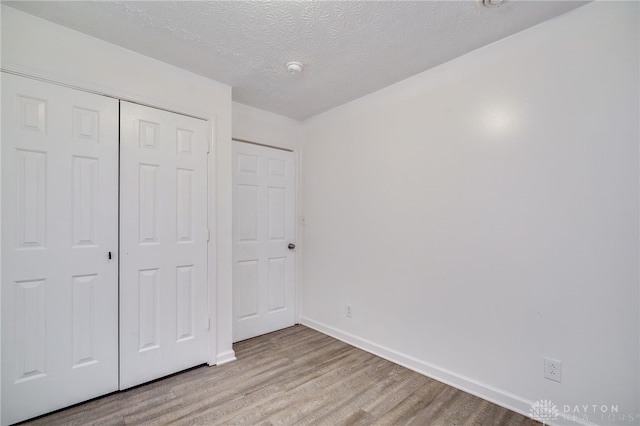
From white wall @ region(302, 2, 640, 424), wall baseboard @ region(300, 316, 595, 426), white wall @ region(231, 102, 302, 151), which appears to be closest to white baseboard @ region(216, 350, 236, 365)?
wall baseboard @ region(300, 316, 595, 426)

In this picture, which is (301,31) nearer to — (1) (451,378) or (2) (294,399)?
(2) (294,399)

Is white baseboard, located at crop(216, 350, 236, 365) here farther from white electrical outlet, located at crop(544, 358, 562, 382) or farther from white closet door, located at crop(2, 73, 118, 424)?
white electrical outlet, located at crop(544, 358, 562, 382)

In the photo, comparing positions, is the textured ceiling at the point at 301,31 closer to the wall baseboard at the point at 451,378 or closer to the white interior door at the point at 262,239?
the white interior door at the point at 262,239

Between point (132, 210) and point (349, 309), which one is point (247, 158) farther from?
point (349, 309)

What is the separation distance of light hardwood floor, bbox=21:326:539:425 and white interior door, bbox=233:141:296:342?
64cm

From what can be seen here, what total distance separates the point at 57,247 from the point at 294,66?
209cm

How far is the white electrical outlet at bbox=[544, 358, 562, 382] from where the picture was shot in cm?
175

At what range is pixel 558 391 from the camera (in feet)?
5.72

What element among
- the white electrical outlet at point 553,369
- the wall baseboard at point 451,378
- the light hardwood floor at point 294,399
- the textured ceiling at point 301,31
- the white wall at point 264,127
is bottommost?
the light hardwood floor at point 294,399

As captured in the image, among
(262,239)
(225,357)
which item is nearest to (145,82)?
(262,239)

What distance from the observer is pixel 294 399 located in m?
2.02

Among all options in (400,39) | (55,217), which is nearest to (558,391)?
(400,39)

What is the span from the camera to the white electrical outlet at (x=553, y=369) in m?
1.75

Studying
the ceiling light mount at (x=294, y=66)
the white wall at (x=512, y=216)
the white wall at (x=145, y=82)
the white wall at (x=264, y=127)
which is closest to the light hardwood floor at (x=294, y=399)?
the white wall at (x=512, y=216)
